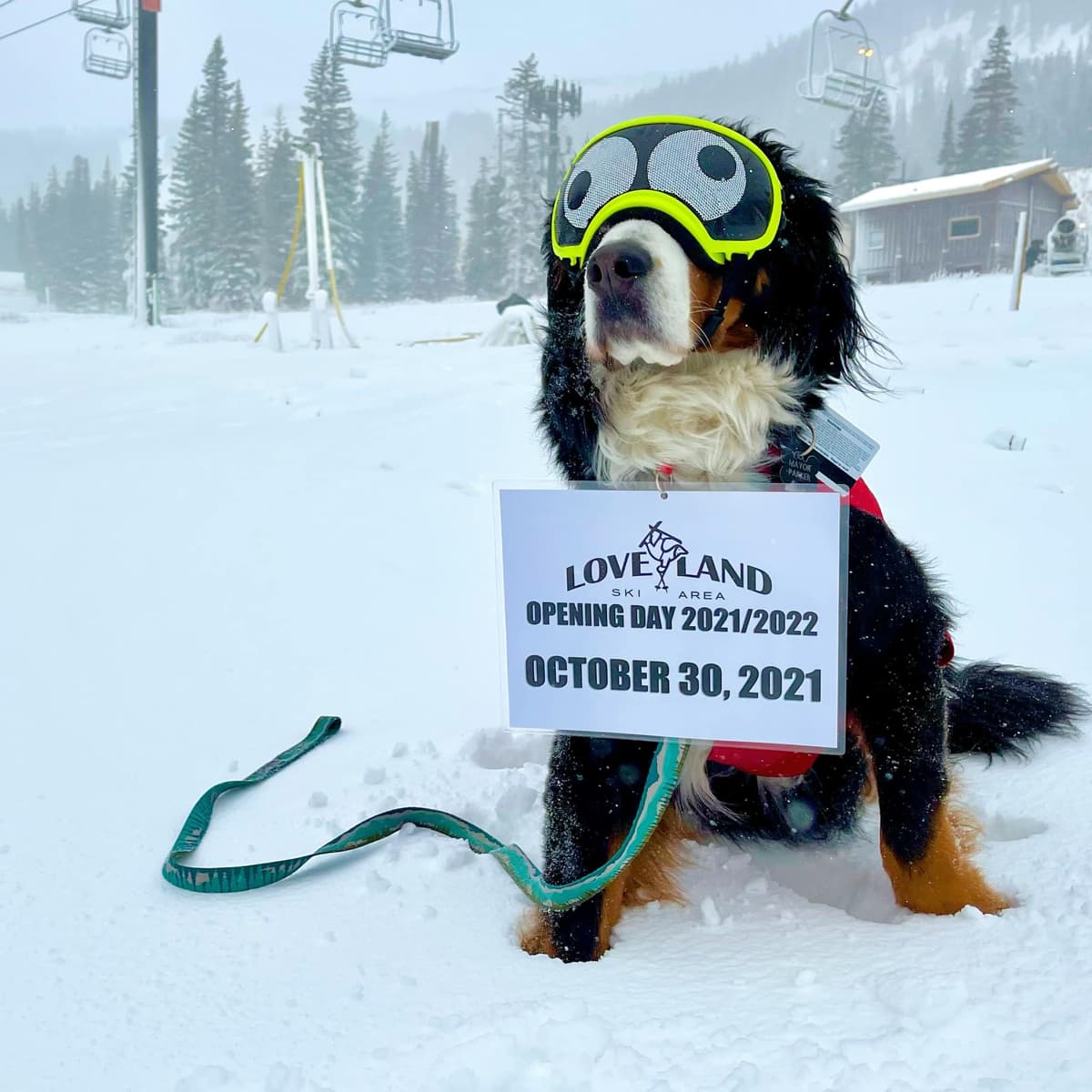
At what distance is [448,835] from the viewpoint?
1.73 metres

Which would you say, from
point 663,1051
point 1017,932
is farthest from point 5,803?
point 1017,932

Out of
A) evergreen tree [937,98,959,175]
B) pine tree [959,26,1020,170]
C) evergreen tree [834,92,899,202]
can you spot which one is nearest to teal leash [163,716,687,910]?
evergreen tree [834,92,899,202]

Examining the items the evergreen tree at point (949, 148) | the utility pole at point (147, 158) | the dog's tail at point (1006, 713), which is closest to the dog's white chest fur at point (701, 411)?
the dog's tail at point (1006, 713)

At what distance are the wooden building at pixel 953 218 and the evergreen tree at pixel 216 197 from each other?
17.3 metres

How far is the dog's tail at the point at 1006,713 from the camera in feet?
6.63

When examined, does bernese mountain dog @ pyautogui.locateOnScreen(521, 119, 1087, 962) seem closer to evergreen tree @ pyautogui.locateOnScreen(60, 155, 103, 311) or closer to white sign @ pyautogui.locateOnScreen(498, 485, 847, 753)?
white sign @ pyautogui.locateOnScreen(498, 485, 847, 753)

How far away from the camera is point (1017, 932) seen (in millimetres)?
1312

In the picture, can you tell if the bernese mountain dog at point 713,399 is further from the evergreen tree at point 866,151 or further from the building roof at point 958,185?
the evergreen tree at point 866,151

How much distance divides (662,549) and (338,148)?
2780cm

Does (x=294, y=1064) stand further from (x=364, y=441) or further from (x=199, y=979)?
(x=364, y=441)

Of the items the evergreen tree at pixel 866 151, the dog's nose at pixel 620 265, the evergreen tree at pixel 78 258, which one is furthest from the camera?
the evergreen tree at pixel 78 258

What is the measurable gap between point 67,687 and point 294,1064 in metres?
1.56

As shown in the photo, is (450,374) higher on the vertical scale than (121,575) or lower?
higher

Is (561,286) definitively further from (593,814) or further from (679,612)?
(593,814)
